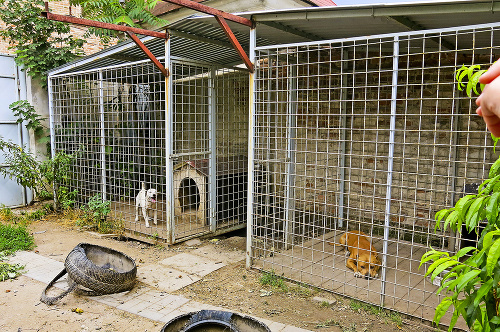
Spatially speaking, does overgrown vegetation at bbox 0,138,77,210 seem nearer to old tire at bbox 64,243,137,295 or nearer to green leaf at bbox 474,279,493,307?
old tire at bbox 64,243,137,295

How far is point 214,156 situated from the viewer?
6785 millimetres

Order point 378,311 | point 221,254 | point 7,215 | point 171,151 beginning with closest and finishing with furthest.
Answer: point 378,311 → point 221,254 → point 171,151 → point 7,215

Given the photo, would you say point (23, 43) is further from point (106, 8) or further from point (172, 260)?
point (172, 260)

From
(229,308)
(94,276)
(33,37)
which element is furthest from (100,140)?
(229,308)

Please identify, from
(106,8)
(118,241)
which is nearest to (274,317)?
(118,241)

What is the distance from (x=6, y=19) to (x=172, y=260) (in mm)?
6851

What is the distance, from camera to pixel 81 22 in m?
4.32

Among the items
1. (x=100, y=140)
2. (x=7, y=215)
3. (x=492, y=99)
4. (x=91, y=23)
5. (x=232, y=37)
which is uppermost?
(x=91, y=23)

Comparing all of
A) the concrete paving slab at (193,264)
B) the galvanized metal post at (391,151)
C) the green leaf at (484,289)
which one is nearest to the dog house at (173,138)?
the concrete paving slab at (193,264)

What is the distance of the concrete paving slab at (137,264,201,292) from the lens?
15.8 feet

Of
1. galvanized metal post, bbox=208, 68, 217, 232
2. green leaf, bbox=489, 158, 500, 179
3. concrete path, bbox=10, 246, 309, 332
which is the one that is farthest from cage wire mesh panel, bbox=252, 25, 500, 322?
green leaf, bbox=489, 158, 500, 179

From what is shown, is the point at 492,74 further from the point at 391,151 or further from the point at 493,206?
the point at 391,151

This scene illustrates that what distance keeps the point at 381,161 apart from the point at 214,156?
9.22 feet

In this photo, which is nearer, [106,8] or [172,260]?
[172,260]
